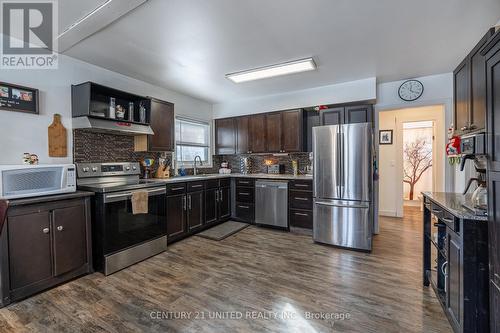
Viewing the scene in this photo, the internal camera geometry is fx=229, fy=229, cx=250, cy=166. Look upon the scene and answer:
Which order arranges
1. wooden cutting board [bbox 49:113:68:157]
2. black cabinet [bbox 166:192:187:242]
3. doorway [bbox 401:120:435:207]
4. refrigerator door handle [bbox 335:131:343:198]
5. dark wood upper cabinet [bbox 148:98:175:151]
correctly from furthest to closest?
doorway [bbox 401:120:435:207] < dark wood upper cabinet [bbox 148:98:175:151] < black cabinet [bbox 166:192:187:242] < refrigerator door handle [bbox 335:131:343:198] < wooden cutting board [bbox 49:113:68:157]

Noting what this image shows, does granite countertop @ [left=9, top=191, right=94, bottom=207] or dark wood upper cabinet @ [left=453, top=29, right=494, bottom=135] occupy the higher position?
dark wood upper cabinet @ [left=453, top=29, right=494, bottom=135]

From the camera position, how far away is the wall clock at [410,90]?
3.70 meters

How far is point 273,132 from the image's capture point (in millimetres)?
4551

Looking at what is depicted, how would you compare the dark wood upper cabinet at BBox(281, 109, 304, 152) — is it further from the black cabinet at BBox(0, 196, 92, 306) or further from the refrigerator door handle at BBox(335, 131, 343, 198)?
the black cabinet at BBox(0, 196, 92, 306)

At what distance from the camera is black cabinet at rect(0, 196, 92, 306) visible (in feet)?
6.47

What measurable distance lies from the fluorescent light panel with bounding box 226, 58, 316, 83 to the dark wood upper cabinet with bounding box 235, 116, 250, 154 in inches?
50.8

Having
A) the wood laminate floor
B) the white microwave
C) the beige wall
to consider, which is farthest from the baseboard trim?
the white microwave

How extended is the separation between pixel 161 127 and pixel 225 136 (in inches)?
66.3

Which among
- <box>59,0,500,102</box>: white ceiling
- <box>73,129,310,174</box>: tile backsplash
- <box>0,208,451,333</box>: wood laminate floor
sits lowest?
<box>0,208,451,333</box>: wood laminate floor

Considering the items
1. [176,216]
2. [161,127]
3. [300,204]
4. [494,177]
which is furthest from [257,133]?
[494,177]

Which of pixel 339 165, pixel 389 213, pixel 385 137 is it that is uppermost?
pixel 385 137

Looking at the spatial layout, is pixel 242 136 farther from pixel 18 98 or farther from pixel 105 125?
pixel 18 98

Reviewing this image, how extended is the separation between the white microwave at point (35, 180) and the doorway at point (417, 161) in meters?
6.70

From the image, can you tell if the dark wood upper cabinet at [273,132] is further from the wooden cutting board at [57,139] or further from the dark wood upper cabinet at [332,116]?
Result: the wooden cutting board at [57,139]
